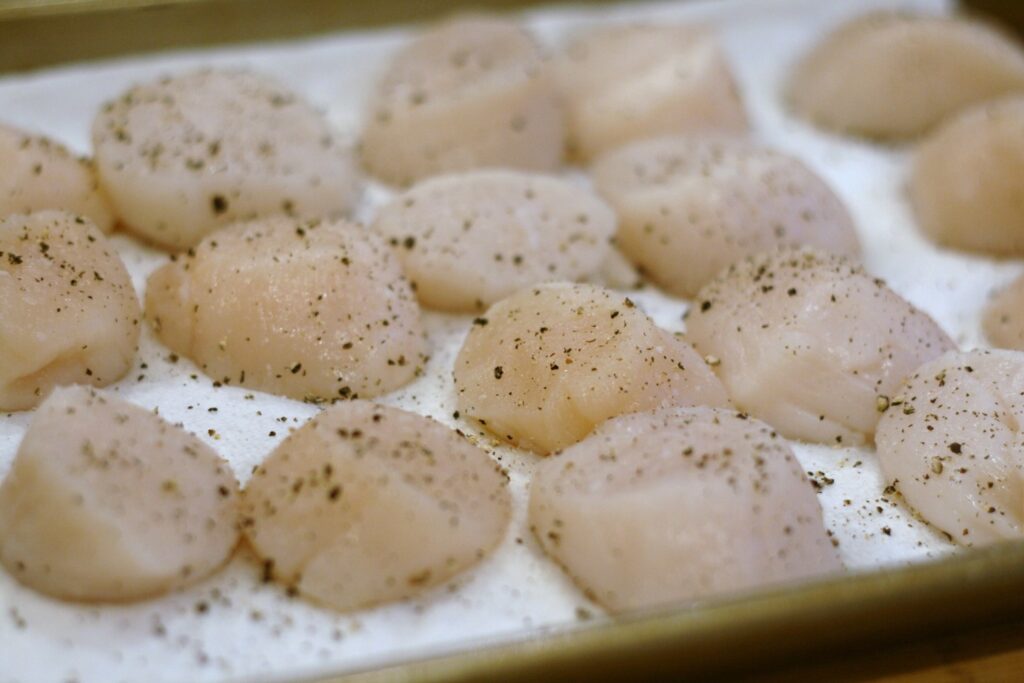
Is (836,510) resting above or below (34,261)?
below

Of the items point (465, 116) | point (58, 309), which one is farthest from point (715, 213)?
point (58, 309)

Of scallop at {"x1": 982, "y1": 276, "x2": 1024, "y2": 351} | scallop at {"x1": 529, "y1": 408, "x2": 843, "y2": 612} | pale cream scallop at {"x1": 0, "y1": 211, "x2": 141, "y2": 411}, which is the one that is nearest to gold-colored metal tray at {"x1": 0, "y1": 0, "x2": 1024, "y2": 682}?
scallop at {"x1": 529, "y1": 408, "x2": 843, "y2": 612}

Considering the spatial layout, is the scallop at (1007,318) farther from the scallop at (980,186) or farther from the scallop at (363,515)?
the scallop at (363,515)

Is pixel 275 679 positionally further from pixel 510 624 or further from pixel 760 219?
pixel 760 219

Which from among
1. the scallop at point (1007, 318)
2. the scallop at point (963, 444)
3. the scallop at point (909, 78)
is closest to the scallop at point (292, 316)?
the scallop at point (963, 444)

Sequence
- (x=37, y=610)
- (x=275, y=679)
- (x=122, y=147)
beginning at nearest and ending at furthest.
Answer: (x=275, y=679)
(x=37, y=610)
(x=122, y=147)

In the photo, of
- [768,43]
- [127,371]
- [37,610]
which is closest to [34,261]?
[127,371]

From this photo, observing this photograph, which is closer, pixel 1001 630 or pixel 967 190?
pixel 1001 630
